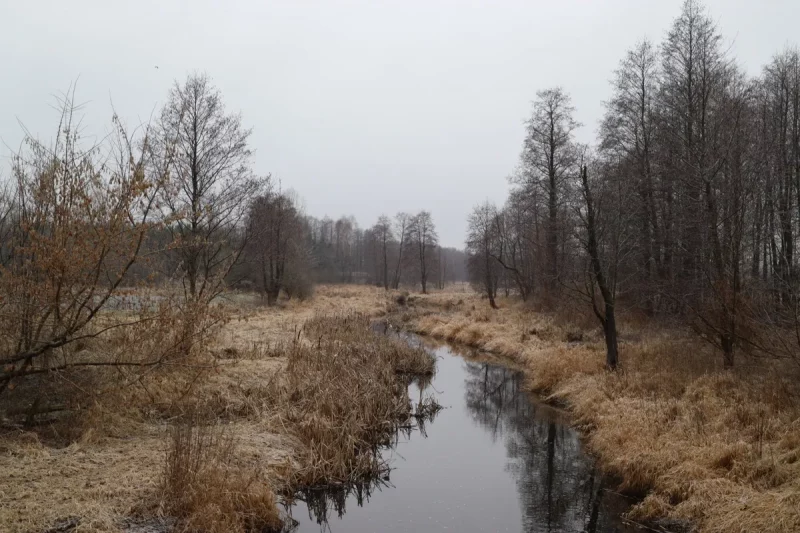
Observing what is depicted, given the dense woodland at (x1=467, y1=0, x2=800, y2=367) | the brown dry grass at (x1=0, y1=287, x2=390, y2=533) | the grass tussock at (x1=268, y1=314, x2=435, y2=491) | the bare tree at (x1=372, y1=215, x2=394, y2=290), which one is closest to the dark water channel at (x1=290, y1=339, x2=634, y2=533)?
the grass tussock at (x1=268, y1=314, x2=435, y2=491)

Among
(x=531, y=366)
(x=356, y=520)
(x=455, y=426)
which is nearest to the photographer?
(x=356, y=520)

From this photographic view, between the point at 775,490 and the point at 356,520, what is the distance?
495 centimetres

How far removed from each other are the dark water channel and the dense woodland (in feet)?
11.7

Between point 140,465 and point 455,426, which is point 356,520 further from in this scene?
point 455,426

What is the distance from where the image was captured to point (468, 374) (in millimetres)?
17016

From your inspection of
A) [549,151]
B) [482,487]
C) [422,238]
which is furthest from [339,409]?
[422,238]

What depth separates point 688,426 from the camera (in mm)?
8320

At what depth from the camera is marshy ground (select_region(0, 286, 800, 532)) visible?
5719 mm

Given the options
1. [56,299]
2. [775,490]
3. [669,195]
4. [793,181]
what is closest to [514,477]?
[775,490]

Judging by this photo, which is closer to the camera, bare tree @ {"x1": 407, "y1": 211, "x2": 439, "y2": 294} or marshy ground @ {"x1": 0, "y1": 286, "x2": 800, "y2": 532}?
marshy ground @ {"x1": 0, "y1": 286, "x2": 800, "y2": 532}

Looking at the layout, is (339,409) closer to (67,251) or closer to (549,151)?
(67,251)

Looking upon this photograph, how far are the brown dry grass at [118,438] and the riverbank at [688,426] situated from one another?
198 inches

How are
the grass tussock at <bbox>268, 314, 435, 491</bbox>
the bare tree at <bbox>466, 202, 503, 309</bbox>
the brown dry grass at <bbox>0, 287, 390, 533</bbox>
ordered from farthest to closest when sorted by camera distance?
1. the bare tree at <bbox>466, 202, 503, 309</bbox>
2. the grass tussock at <bbox>268, 314, 435, 491</bbox>
3. the brown dry grass at <bbox>0, 287, 390, 533</bbox>

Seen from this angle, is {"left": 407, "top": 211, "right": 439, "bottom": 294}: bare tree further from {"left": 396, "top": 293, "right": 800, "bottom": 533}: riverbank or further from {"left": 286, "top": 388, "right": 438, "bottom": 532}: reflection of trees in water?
{"left": 286, "top": 388, "right": 438, "bottom": 532}: reflection of trees in water
